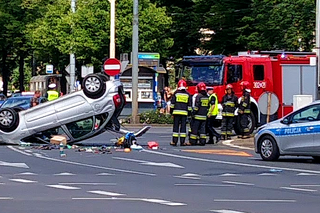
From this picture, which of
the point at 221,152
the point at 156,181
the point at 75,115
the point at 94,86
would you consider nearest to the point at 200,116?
the point at 221,152

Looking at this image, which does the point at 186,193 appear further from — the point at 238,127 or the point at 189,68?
the point at 189,68

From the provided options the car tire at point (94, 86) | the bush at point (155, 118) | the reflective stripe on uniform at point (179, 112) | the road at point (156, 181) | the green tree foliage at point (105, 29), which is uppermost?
the green tree foliage at point (105, 29)

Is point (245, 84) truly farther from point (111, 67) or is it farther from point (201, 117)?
point (201, 117)

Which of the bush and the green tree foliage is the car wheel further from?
the green tree foliage

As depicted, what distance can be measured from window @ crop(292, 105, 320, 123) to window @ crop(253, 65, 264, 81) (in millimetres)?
12692

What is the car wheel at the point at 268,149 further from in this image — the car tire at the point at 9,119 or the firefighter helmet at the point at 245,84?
the firefighter helmet at the point at 245,84

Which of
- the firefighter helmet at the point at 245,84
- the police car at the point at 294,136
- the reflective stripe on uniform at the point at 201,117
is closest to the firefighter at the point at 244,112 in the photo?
the reflective stripe on uniform at the point at 201,117

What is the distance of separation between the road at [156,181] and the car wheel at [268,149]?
0.22 meters

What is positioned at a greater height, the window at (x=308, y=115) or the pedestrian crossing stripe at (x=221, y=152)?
the window at (x=308, y=115)

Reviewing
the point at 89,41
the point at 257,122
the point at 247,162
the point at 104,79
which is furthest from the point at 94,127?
the point at 89,41

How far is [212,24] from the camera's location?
57.6 meters

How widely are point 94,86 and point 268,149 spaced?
5.48m

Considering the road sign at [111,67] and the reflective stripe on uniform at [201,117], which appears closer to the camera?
the reflective stripe on uniform at [201,117]

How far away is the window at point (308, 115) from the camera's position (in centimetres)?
2019
